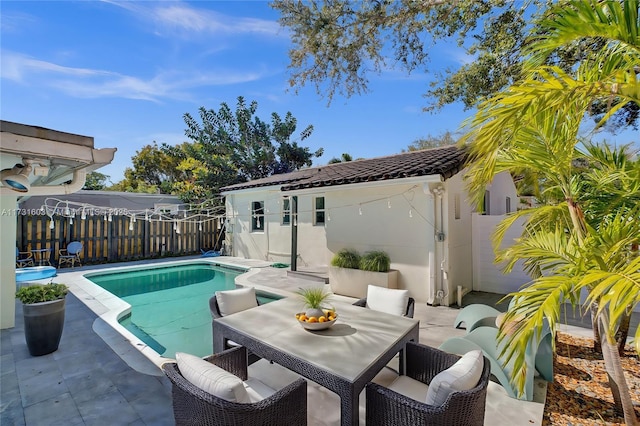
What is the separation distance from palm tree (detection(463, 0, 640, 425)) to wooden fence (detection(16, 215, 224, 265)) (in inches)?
521

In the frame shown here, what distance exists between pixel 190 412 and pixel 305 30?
9.17 meters

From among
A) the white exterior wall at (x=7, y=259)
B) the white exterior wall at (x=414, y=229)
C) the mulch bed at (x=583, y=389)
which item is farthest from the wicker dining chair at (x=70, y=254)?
the mulch bed at (x=583, y=389)

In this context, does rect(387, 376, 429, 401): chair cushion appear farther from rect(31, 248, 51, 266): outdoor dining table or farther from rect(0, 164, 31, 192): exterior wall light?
rect(31, 248, 51, 266): outdoor dining table

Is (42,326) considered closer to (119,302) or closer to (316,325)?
(119,302)

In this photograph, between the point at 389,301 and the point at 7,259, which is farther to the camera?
the point at 7,259

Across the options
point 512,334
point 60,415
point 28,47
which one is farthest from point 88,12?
point 512,334

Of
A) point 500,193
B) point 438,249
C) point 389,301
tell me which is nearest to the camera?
point 389,301

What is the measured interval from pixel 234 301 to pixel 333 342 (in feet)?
7.59

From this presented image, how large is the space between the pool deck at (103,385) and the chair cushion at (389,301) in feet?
3.66

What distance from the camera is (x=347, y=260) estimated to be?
9.19 meters

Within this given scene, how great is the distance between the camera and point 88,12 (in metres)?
6.59

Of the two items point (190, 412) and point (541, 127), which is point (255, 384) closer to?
point (190, 412)

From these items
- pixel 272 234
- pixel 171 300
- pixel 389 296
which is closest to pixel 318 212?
pixel 272 234

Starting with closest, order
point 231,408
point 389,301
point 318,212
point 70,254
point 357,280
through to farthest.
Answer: point 231,408 < point 389,301 < point 357,280 < point 318,212 < point 70,254
